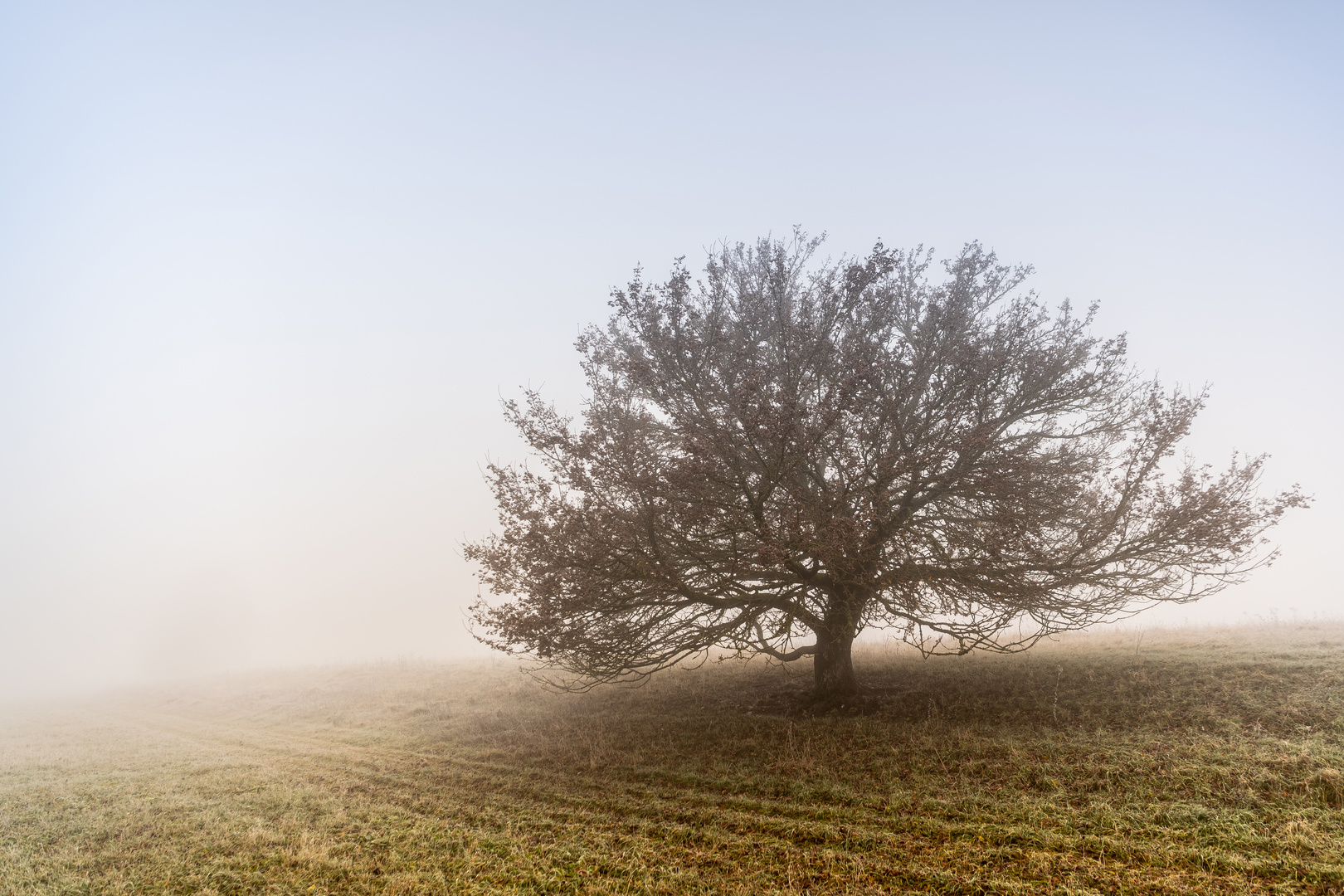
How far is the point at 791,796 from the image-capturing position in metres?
9.02

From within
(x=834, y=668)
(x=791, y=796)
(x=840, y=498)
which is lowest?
(x=791, y=796)

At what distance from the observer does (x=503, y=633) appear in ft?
38.9

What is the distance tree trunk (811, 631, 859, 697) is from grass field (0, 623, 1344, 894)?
830 mm

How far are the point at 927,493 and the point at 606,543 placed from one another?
23.5 feet

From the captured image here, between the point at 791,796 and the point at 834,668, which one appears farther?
the point at 834,668

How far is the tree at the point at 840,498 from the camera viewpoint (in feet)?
36.7

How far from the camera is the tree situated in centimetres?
1120

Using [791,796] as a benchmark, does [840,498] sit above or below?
above

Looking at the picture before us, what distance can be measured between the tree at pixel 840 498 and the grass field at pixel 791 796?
1816 millimetres

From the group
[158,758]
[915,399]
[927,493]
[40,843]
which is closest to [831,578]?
[927,493]

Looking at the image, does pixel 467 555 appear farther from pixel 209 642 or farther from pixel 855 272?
pixel 209 642

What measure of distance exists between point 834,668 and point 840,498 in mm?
5094

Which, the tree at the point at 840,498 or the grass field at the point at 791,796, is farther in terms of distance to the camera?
the tree at the point at 840,498

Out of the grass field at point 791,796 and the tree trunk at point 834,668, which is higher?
the tree trunk at point 834,668
